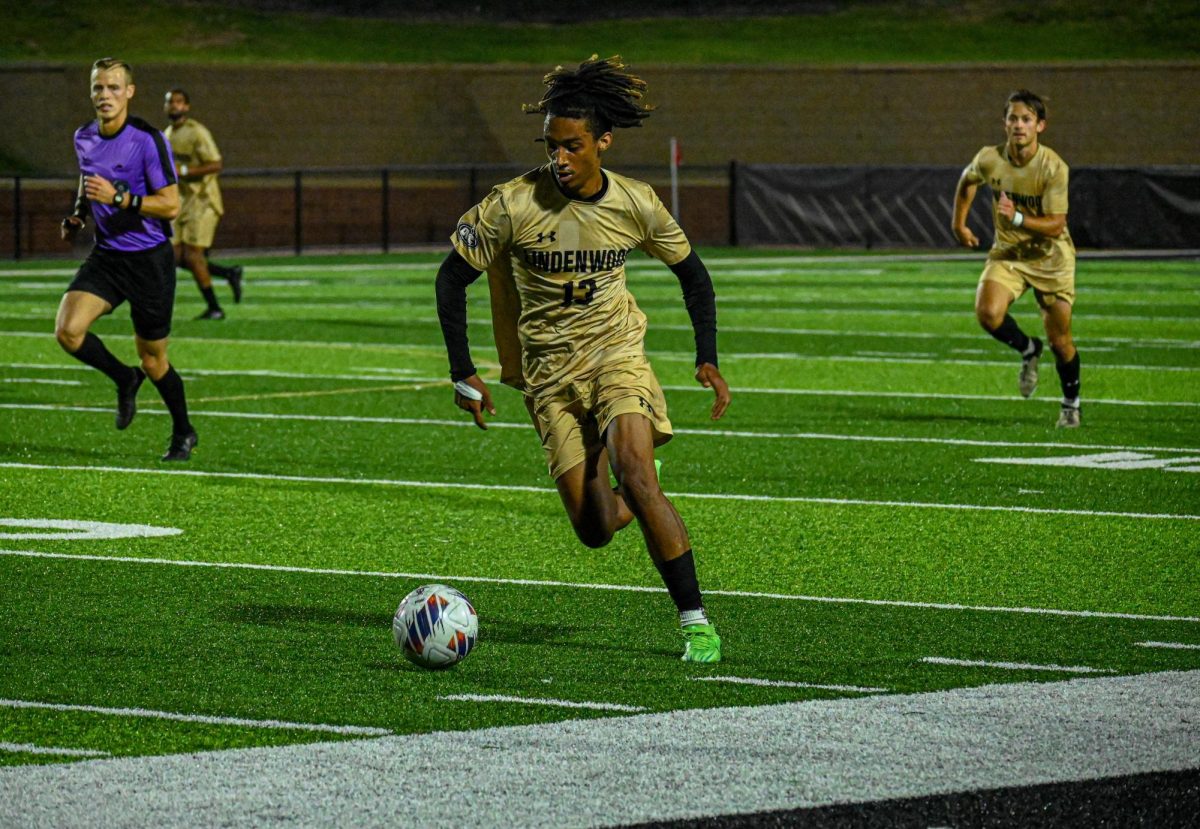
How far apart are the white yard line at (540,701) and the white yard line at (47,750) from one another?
3.67ft

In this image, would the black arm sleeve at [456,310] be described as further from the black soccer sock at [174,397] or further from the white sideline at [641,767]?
the black soccer sock at [174,397]

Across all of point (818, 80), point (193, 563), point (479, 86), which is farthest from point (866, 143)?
point (193, 563)

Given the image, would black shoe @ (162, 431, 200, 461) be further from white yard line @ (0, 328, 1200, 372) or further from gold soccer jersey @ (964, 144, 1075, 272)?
white yard line @ (0, 328, 1200, 372)

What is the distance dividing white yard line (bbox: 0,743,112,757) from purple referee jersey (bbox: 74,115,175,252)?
6.39 metres

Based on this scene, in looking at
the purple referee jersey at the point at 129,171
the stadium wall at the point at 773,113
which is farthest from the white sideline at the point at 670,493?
the stadium wall at the point at 773,113

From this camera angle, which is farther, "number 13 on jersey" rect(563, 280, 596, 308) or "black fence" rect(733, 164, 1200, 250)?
"black fence" rect(733, 164, 1200, 250)

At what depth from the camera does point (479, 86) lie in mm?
46719

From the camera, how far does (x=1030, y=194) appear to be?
551 inches

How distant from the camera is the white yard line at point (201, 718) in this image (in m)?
6.01

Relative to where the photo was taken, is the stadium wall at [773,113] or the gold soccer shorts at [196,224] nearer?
the gold soccer shorts at [196,224]

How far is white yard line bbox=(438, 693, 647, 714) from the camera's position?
627cm

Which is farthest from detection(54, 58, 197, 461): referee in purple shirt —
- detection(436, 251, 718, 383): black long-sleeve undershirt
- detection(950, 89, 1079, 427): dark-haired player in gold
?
detection(950, 89, 1079, 427): dark-haired player in gold

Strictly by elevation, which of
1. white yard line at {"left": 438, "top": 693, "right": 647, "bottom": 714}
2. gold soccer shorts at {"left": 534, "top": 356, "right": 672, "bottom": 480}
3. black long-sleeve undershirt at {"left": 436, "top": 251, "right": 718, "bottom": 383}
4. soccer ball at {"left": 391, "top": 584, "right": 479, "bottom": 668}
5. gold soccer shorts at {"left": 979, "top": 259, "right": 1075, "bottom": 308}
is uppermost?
black long-sleeve undershirt at {"left": 436, "top": 251, "right": 718, "bottom": 383}

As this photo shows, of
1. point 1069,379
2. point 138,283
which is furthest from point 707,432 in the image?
point 138,283
